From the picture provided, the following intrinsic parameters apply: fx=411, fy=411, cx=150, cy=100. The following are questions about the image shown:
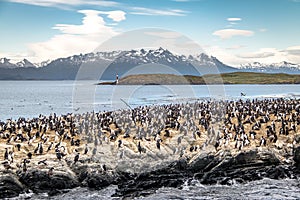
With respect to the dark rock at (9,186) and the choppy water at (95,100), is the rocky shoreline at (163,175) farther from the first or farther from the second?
the choppy water at (95,100)

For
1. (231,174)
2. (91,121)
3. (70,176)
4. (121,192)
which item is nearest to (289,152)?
(231,174)

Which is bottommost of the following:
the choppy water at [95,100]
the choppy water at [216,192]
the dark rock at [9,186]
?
the choppy water at [216,192]

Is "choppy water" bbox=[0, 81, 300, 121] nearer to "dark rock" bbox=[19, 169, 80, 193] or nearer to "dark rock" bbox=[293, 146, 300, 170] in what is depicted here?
"dark rock" bbox=[19, 169, 80, 193]

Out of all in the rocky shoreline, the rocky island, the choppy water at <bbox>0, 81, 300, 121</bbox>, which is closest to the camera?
the rocky shoreline

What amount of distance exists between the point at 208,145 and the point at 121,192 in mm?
8786

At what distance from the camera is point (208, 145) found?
96.5ft

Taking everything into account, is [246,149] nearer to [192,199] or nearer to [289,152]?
[289,152]

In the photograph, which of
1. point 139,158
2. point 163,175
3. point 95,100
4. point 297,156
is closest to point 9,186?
point 139,158

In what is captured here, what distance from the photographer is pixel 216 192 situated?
23.2 m

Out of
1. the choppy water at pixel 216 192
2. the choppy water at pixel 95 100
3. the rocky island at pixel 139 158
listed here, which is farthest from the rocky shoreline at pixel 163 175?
the choppy water at pixel 95 100

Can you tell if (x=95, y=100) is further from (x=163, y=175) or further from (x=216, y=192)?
(x=216, y=192)

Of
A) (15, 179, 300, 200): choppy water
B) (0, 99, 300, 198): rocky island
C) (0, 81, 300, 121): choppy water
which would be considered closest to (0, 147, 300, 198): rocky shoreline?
(0, 99, 300, 198): rocky island

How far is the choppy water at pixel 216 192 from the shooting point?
2233 cm

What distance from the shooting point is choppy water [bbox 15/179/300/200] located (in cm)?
2233
